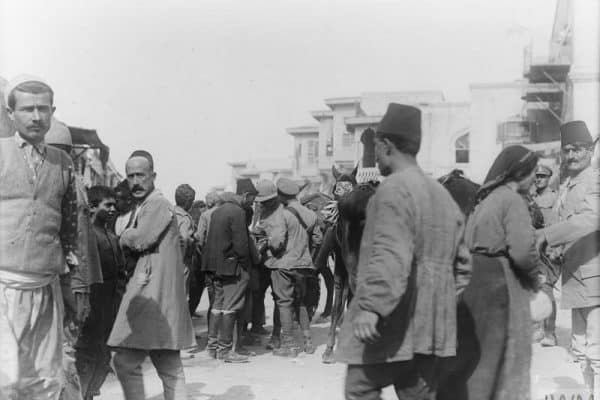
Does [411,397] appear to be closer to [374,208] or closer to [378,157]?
[374,208]

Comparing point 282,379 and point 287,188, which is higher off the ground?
point 287,188

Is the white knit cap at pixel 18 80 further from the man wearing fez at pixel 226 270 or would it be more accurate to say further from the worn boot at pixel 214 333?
the worn boot at pixel 214 333

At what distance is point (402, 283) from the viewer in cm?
342

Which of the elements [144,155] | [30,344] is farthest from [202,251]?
[30,344]

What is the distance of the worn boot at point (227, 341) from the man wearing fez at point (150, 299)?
2.88m

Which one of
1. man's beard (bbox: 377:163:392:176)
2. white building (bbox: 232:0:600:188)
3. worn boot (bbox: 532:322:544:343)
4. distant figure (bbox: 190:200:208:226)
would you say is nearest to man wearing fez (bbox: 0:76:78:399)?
man's beard (bbox: 377:163:392:176)

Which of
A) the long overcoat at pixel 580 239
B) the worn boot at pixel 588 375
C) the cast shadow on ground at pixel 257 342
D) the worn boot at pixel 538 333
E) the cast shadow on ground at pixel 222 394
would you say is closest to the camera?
the long overcoat at pixel 580 239

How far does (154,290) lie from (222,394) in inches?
74.9

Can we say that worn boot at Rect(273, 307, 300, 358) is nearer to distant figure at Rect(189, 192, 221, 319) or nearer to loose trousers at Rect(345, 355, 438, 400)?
distant figure at Rect(189, 192, 221, 319)

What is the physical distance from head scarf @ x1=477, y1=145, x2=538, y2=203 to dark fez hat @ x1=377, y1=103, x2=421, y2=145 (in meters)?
0.93

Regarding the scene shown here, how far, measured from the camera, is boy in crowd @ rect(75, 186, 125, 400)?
525 centimetres

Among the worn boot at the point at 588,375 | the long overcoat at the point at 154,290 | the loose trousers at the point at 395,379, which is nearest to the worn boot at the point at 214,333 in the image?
the long overcoat at the point at 154,290

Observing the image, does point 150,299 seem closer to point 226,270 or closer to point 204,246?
point 226,270

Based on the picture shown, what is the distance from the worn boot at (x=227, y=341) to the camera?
7949mm
